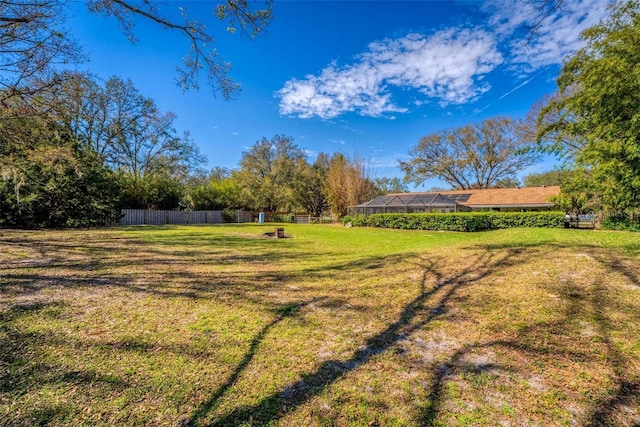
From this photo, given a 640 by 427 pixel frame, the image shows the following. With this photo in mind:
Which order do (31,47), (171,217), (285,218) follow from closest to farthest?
(31,47) < (171,217) < (285,218)

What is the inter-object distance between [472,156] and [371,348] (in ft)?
107

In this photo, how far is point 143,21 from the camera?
496 cm

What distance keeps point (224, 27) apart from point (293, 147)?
1173 inches

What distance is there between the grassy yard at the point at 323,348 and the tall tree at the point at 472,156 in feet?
91.3

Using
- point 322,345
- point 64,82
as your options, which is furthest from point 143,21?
point 322,345

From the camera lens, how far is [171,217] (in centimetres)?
2441

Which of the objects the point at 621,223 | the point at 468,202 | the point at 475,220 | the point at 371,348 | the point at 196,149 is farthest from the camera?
the point at 196,149

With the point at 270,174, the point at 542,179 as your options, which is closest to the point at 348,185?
the point at 270,174

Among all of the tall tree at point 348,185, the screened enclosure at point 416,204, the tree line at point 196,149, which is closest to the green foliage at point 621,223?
the tree line at point 196,149

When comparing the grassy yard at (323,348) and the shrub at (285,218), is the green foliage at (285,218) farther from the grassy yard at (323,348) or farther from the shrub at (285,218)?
the grassy yard at (323,348)

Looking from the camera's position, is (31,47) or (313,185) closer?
(31,47)

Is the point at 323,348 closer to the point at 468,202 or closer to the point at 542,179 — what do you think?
the point at 468,202

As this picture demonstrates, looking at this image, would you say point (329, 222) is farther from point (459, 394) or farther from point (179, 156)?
point (459, 394)

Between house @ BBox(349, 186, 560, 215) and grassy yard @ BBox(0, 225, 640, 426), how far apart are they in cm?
1705
